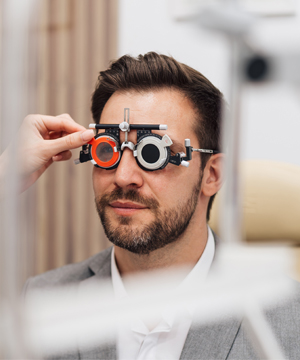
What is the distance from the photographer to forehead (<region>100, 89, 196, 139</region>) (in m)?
0.70

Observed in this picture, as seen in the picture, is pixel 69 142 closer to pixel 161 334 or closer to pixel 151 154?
pixel 151 154

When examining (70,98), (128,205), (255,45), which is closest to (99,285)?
(128,205)

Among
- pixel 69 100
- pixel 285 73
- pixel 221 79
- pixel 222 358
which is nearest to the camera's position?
pixel 285 73

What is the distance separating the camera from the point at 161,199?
2.39 feet

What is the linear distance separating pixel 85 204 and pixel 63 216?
0.06 m

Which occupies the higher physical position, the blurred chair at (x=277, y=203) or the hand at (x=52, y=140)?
the hand at (x=52, y=140)

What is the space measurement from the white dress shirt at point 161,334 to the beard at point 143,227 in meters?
0.08

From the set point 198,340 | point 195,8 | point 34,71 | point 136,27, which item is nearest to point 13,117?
point 34,71

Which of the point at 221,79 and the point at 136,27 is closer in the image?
Answer: the point at 221,79

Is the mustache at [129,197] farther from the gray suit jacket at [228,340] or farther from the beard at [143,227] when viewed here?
the gray suit jacket at [228,340]

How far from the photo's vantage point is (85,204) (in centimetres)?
89

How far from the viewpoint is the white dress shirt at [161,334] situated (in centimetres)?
63

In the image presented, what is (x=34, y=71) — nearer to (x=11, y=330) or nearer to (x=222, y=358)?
(x=11, y=330)

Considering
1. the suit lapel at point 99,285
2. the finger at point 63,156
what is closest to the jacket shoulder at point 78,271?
the suit lapel at point 99,285
